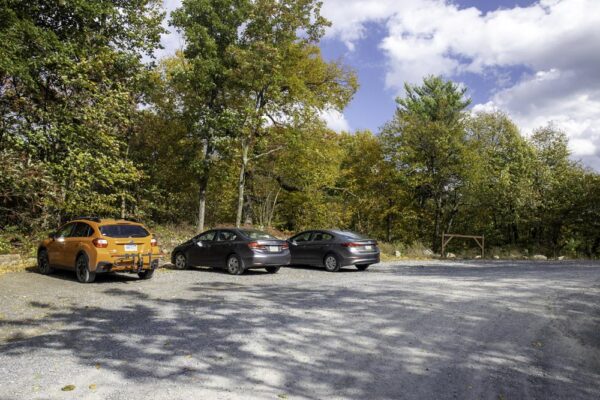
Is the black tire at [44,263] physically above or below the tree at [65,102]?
below

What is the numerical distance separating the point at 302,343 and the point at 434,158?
32.5m

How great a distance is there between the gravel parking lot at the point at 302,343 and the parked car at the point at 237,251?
10.2 ft

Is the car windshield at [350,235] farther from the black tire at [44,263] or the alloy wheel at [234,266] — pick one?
the black tire at [44,263]

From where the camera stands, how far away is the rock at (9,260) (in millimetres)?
15234

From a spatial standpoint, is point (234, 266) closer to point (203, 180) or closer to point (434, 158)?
point (203, 180)

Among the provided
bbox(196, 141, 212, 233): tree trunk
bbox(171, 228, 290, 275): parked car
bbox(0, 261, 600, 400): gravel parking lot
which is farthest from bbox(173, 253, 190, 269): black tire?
bbox(196, 141, 212, 233): tree trunk

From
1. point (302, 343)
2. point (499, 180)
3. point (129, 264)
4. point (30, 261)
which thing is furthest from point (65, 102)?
point (499, 180)

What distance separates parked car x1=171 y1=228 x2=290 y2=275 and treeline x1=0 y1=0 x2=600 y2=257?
5.76 m

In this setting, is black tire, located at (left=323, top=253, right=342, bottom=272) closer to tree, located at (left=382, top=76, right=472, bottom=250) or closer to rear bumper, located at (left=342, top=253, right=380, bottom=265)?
rear bumper, located at (left=342, top=253, right=380, bottom=265)

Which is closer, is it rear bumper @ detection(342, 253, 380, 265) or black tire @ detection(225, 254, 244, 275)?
black tire @ detection(225, 254, 244, 275)

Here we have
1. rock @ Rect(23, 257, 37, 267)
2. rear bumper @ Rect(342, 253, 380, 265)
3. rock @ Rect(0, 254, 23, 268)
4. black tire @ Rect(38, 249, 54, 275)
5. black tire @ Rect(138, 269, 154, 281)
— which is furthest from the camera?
rear bumper @ Rect(342, 253, 380, 265)

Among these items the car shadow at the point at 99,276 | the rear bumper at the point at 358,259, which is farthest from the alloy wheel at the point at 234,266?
the rear bumper at the point at 358,259

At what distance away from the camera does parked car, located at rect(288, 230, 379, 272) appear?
51.9 ft

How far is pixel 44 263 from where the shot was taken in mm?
13625
